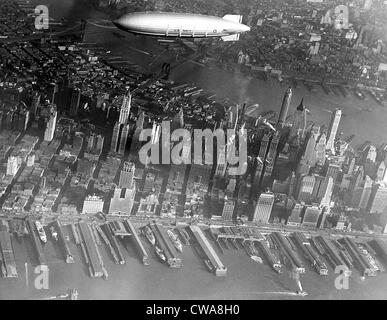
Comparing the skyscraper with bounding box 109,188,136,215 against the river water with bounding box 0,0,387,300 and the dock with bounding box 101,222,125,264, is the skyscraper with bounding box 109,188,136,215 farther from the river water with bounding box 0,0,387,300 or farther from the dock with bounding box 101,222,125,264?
the river water with bounding box 0,0,387,300

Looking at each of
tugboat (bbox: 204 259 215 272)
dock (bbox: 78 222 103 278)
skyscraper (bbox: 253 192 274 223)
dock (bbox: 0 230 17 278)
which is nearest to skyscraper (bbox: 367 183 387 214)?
skyscraper (bbox: 253 192 274 223)

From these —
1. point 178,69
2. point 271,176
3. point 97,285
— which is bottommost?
point 97,285

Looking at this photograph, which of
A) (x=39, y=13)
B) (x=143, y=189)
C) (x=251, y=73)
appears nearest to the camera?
(x=143, y=189)

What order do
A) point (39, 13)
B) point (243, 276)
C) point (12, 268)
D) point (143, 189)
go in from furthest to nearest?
point (39, 13), point (143, 189), point (243, 276), point (12, 268)

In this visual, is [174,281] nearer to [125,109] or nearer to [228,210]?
[228,210]

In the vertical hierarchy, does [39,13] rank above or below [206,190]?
above

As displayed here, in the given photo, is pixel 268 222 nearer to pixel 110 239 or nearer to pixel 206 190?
pixel 206 190
